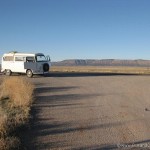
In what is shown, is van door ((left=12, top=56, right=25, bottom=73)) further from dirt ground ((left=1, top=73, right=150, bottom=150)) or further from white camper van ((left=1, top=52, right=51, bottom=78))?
dirt ground ((left=1, top=73, right=150, bottom=150))

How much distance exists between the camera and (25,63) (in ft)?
114

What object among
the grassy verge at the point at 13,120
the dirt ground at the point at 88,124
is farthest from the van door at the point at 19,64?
the dirt ground at the point at 88,124

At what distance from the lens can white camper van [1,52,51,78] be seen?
34.6 m

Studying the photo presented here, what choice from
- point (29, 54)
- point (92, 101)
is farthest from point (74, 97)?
point (29, 54)

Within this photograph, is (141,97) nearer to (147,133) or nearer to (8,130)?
(147,133)

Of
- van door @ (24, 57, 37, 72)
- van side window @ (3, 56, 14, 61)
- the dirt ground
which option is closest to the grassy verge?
the dirt ground

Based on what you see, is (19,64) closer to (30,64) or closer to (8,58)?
(30,64)

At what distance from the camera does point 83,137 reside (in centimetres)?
941

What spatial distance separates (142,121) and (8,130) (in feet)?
14.9

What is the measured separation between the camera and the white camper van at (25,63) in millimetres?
34562

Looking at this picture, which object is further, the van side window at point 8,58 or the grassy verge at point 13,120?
the van side window at point 8,58

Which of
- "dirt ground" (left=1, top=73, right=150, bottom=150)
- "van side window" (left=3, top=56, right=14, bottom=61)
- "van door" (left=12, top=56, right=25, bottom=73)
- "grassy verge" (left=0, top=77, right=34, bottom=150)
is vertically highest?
"van side window" (left=3, top=56, right=14, bottom=61)

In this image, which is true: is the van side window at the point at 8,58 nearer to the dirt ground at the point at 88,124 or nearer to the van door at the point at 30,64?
the van door at the point at 30,64

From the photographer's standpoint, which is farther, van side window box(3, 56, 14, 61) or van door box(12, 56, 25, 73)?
van side window box(3, 56, 14, 61)
